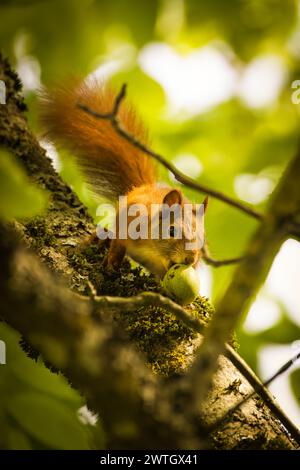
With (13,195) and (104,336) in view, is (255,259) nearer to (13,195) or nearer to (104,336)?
(104,336)

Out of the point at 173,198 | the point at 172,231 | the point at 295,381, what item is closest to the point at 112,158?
the point at 173,198

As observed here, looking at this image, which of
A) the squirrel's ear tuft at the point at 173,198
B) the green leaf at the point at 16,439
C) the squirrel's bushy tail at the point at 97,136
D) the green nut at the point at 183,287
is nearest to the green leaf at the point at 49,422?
the green leaf at the point at 16,439

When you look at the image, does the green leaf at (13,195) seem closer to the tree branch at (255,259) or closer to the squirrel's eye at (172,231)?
the tree branch at (255,259)

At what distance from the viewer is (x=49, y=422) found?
3.04 ft

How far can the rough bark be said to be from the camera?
3.02ft

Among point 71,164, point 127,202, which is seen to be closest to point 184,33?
point 127,202

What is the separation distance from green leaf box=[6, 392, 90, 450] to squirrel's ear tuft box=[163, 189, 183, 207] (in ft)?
6.41

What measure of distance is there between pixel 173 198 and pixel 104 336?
6.38 feet

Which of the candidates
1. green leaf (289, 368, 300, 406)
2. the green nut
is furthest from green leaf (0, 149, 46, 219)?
the green nut

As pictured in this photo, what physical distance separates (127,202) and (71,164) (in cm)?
51

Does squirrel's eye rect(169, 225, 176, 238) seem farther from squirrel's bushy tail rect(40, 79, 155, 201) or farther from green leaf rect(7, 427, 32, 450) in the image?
green leaf rect(7, 427, 32, 450)

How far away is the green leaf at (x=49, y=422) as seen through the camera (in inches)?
35.9
